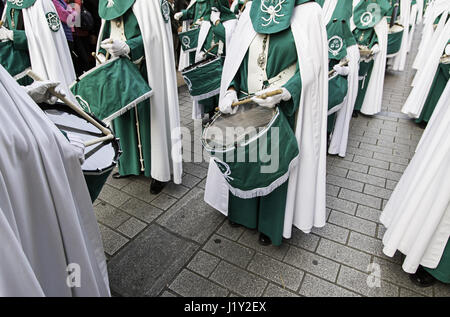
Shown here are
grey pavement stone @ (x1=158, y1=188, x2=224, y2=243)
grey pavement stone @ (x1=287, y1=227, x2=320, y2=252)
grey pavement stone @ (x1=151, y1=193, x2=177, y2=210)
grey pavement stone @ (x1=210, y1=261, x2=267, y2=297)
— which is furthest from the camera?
grey pavement stone @ (x1=151, y1=193, x2=177, y2=210)

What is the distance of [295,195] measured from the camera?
2.50 meters

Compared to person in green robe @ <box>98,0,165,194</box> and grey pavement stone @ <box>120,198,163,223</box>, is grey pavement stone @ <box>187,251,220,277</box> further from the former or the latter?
person in green robe @ <box>98,0,165,194</box>

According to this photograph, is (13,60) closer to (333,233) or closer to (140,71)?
(140,71)

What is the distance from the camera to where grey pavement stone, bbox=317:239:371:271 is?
251cm

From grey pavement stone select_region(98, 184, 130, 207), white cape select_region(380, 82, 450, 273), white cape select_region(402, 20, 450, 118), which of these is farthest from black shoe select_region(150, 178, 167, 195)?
white cape select_region(402, 20, 450, 118)

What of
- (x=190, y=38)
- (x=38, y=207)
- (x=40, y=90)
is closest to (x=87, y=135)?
(x=40, y=90)

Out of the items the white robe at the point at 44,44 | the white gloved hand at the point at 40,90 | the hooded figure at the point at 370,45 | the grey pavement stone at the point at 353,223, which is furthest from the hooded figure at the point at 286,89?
the hooded figure at the point at 370,45

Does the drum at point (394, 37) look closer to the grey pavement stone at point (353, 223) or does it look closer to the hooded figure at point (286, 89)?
the grey pavement stone at point (353, 223)

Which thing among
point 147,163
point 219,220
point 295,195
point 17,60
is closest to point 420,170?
point 295,195

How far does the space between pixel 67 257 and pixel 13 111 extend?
26.0 inches

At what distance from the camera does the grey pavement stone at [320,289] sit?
7.30 feet

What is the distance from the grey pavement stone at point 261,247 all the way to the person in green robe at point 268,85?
0.06 m

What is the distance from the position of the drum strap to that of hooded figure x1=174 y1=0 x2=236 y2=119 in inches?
90.7

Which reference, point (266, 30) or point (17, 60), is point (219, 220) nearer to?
point (266, 30)
